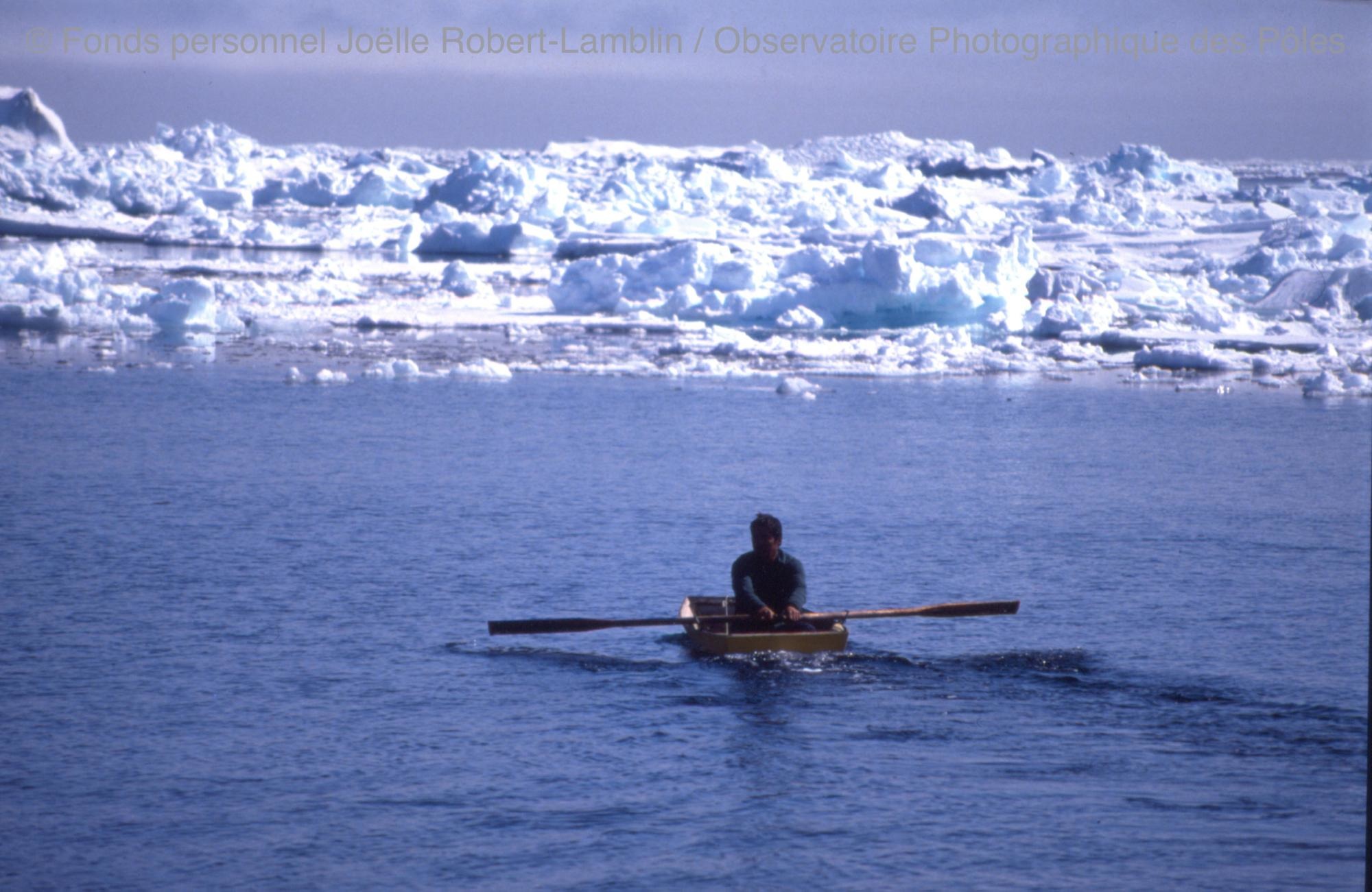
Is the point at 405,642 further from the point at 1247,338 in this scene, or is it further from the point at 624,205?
the point at 624,205

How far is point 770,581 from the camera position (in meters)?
6.27

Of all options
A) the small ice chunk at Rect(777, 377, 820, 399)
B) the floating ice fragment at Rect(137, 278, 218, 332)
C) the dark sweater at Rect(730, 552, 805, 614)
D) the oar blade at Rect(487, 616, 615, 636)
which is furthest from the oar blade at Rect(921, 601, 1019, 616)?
the floating ice fragment at Rect(137, 278, 218, 332)

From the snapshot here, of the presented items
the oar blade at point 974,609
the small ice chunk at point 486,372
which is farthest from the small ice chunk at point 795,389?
the oar blade at point 974,609

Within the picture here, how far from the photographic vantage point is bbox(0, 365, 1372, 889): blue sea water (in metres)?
4.26

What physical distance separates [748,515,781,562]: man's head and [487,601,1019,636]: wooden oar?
10.6 inches

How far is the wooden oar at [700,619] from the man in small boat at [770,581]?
5cm

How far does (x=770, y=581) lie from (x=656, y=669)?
63cm

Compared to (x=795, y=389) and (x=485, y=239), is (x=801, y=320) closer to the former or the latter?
(x=795, y=389)

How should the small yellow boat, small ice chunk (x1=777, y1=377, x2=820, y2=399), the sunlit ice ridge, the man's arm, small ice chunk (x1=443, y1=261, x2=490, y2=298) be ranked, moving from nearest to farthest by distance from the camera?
the small yellow boat < the man's arm < small ice chunk (x1=777, y1=377, x2=820, y2=399) < the sunlit ice ridge < small ice chunk (x1=443, y1=261, x2=490, y2=298)

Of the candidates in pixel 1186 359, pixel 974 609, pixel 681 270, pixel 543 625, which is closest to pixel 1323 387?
pixel 1186 359

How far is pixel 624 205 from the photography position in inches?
1198

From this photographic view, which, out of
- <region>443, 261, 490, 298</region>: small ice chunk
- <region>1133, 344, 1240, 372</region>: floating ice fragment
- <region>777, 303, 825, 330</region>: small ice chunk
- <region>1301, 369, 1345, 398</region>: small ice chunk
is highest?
<region>443, 261, 490, 298</region>: small ice chunk

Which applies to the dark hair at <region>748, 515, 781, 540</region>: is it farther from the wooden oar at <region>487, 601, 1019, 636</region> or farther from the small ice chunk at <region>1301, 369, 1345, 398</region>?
the small ice chunk at <region>1301, 369, 1345, 398</region>

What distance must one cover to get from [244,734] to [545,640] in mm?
1567
